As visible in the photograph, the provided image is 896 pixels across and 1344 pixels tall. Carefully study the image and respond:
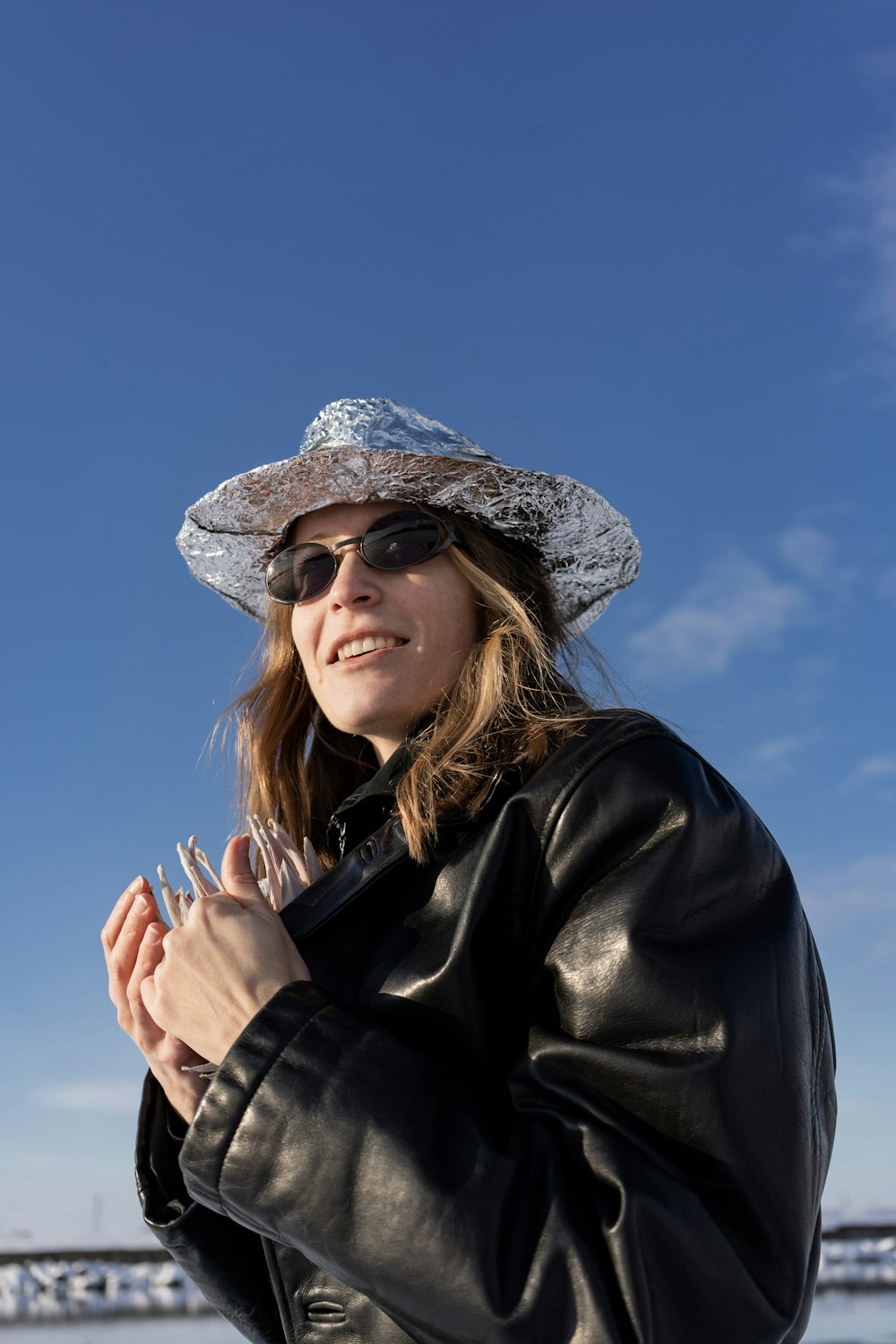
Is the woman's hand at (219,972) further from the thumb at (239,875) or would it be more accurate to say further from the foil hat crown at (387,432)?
the foil hat crown at (387,432)

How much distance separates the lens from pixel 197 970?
1806mm

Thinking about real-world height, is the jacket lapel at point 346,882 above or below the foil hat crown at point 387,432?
below

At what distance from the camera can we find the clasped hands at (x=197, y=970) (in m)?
1.76

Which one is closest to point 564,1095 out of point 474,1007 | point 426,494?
point 474,1007

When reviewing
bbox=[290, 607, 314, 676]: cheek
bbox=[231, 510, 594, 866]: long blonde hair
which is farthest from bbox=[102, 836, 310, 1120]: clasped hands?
bbox=[290, 607, 314, 676]: cheek

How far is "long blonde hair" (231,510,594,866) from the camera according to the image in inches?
83.0

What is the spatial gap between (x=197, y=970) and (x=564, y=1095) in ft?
2.01

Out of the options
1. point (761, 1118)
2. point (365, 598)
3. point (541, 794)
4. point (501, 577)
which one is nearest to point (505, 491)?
point (501, 577)

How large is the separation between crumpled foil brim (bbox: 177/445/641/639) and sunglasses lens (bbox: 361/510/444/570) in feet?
0.18

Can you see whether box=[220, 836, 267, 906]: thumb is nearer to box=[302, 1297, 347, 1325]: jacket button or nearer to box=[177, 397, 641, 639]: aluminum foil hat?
box=[302, 1297, 347, 1325]: jacket button

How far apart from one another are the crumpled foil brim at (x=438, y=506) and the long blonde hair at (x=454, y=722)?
0.22ft

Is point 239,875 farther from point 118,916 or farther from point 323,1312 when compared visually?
point 323,1312

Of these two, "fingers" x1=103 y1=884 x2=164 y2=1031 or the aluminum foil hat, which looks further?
the aluminum foil hat

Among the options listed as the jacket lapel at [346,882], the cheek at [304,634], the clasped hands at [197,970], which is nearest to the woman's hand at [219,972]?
the clasped hands at [197,970]
